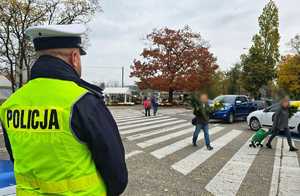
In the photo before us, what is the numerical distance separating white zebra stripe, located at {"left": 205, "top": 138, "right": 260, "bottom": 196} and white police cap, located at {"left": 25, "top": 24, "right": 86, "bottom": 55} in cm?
442

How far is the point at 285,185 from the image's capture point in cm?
614

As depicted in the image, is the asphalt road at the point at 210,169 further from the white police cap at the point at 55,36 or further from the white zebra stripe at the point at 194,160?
the white police cap at the point at 55,36

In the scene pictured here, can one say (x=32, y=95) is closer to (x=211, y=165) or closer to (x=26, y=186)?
(x=26, y=186)

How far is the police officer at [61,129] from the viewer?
1.74m

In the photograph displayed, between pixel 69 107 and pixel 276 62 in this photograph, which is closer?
pixel 69 107

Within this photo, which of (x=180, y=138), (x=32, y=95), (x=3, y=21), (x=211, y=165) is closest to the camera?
(x=32, y=95)

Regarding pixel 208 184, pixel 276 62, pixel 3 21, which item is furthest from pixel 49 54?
pixel 276 62

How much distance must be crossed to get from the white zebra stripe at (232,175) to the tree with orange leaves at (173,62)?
34101 millimetres

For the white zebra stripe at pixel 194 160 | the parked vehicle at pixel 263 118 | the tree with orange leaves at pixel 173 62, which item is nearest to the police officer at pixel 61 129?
the white zebra stripe at pixel 194 160

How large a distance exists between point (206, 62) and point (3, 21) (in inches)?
1104

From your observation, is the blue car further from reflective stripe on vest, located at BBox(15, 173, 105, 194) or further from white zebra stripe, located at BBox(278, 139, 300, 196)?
reflective stripe on vest, located at BBox(15, 173, 105, 194)

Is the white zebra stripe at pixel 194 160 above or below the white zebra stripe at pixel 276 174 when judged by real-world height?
above

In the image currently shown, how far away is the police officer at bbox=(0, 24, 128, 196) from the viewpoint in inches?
68.4

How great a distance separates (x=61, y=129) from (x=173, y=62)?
43.4 m
